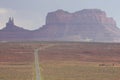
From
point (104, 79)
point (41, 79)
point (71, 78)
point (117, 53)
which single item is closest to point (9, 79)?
point (41, 79)

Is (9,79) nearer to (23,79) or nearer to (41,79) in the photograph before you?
(23,79)

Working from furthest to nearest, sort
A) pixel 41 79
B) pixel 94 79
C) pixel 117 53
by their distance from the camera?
1. pixel 117 53
2. pixel 94 79
3. pixel 41 79

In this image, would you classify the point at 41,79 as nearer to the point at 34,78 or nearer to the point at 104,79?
the point at 34,78

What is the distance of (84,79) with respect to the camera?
4447cm

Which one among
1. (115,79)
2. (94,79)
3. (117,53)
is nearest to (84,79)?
(94,79)

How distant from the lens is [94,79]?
4441 cm

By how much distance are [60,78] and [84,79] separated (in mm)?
3001

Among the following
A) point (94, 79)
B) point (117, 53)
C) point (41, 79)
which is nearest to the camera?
point (41, 79)

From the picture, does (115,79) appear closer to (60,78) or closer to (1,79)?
(60,78)

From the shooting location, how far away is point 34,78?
138 ft

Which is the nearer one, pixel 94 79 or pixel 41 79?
pixel 41 79

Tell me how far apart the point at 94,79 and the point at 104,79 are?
136cm

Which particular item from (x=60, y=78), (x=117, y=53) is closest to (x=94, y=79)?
(x=60, y=78)

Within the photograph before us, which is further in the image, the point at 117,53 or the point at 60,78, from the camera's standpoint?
the point at 117,53
